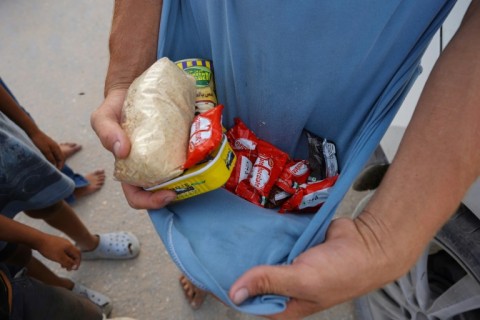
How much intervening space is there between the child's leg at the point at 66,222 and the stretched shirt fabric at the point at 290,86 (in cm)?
83

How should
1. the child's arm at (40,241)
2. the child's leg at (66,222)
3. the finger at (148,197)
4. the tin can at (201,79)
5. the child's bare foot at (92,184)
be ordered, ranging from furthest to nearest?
the child's bare foot at (92,184)
the child's leg at (66,222)
the child's arm at (40,241)
the tin can at (201,79)
the finger at (148,197)

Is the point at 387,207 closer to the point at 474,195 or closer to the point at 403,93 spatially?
the point at 403,93

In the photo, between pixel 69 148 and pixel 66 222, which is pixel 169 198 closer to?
pixel 66 222

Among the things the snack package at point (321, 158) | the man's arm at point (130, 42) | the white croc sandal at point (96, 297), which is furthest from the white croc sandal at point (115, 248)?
the snack package at point (321, 158)

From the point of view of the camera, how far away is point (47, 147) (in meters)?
1.37

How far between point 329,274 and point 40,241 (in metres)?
0.93

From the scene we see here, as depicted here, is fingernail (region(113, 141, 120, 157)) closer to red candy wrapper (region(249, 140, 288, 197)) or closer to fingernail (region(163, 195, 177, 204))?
fingernail (region(163, 195, 177, 204))

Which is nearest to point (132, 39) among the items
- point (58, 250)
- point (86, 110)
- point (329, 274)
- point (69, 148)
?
point (329, 274)

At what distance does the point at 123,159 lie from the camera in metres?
0.61

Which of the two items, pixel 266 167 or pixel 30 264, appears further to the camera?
pixel 30 264

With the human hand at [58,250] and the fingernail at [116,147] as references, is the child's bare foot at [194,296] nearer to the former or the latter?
the human hand at [58,250]

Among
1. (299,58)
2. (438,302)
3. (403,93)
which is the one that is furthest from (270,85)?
(438,302)

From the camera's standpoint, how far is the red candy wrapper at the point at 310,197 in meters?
0.71

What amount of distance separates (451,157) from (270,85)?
324mm
